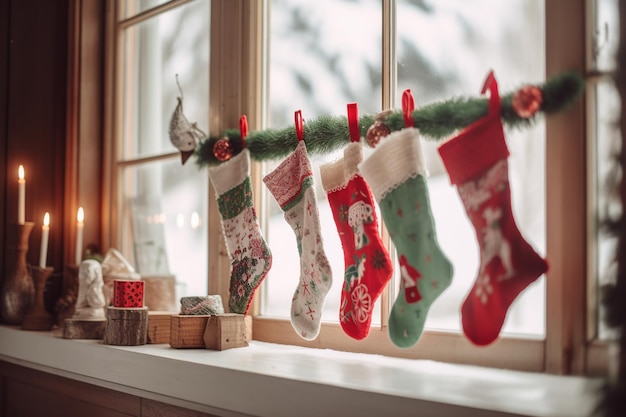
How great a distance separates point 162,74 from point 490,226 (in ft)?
5.35

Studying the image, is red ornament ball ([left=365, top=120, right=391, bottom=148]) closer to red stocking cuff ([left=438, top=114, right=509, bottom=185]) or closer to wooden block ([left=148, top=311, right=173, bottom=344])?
red stocking cuff ([left=438, top=114, right=509, bottom=185])

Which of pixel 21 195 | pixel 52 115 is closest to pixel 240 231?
pixel 21 195

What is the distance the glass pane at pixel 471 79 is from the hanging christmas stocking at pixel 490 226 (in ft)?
0.42

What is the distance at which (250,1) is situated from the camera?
80.8 inches

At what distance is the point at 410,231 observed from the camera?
1.40m

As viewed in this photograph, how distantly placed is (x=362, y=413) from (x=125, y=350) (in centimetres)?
85

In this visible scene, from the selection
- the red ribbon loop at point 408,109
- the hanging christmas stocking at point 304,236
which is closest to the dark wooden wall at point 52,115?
the hanging christmas stocking at point 304,236

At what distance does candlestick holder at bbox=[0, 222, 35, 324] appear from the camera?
7.89 feet

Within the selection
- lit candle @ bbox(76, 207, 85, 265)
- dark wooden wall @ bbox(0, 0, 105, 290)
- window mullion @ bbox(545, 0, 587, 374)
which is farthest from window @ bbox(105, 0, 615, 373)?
lit candle @ bbox(76, 207, 85, 265)

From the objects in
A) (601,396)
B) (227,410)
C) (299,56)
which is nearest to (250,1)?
(299,56)

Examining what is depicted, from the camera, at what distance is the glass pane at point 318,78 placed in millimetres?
1805

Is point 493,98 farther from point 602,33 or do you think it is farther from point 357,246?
point 357,246

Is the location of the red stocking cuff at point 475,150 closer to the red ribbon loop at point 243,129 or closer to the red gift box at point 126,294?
the red ribbon loop at point 243,129

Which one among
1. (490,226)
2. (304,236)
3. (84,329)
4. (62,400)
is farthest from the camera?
(62,400)
